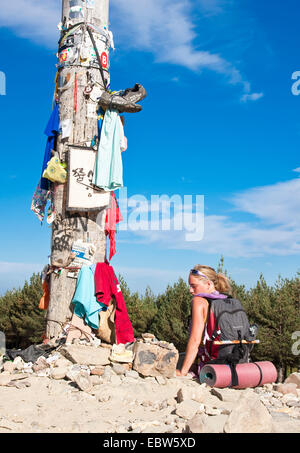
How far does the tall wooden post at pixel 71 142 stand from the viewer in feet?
18.4

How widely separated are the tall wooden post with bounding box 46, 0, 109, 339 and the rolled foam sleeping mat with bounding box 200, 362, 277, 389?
1973 millimetres

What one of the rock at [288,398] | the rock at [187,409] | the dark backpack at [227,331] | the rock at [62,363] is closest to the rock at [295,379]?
the rock at [288,398]

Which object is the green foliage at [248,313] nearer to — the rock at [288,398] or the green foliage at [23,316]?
the green foliage at [23,316]

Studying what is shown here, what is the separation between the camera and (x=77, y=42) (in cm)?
600

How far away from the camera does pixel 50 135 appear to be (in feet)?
19.9

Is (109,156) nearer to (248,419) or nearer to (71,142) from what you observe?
(71,142)

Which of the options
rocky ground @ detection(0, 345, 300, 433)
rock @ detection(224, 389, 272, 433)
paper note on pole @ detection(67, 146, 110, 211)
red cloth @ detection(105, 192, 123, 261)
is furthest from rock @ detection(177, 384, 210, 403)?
paper note on pole @ detection(67, 146, 110, 211)

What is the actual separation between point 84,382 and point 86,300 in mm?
1387

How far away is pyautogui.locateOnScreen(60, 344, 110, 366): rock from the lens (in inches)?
189

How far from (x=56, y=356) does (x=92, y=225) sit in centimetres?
176

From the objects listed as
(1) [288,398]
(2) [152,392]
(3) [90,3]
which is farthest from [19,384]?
(3) [90,3]

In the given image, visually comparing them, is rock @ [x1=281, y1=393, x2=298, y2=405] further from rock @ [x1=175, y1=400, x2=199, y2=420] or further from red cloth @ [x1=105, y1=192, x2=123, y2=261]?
red cloth @ [x1=105, y1=192, x2=123, y2=261]

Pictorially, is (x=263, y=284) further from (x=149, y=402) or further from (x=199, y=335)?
(x=149, y=402)

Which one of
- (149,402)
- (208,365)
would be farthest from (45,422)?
(208,365)
